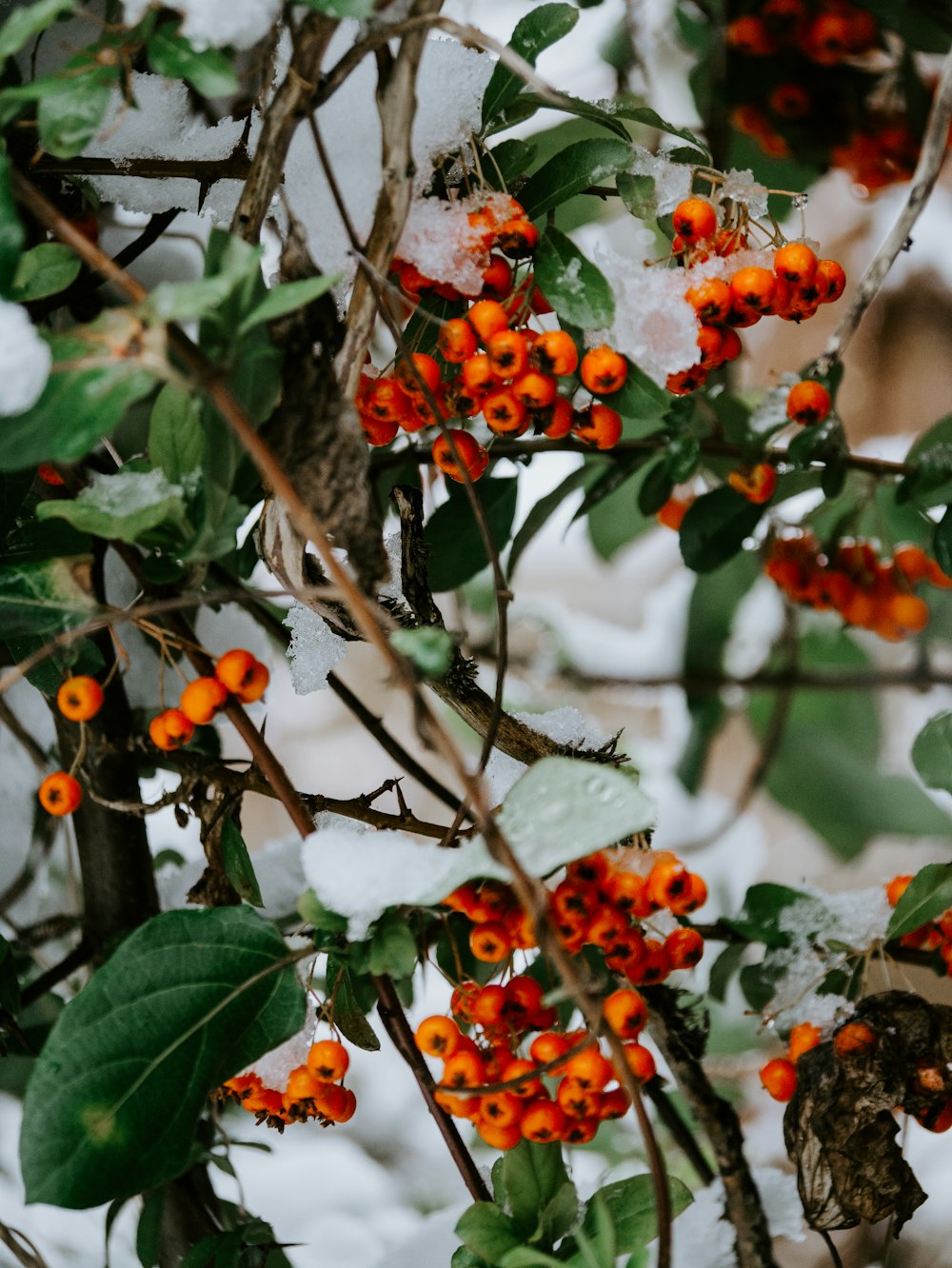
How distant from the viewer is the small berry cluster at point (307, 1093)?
0.50 m

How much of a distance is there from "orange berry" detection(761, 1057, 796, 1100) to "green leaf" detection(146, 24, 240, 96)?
52 cm

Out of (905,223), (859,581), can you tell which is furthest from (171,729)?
(859,581)

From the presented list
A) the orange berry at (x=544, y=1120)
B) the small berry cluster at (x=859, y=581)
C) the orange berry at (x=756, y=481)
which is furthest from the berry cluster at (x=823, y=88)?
the orange berry at (x=544, y=1120)

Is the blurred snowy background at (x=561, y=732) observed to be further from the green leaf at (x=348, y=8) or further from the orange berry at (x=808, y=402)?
the orange berry at (x=808, y=402)

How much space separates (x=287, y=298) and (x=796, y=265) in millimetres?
284

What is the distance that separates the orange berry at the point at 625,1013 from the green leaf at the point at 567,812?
0.45 feet

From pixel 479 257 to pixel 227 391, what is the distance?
18 centimetres

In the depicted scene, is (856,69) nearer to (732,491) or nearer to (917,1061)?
(732,491)

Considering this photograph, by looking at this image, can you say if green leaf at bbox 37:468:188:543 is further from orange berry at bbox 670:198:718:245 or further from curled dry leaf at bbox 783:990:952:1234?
curled dry leaf at bbox 783:990:952:1234

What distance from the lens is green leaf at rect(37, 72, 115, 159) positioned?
1.22 ft

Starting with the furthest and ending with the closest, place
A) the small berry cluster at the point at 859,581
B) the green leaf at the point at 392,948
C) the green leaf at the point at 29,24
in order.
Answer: the small berry cluster at the point at 859,581 < the green leaf at the point at 392,948 < the green leaf at the point at 29,24

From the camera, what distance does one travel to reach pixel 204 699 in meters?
0.49

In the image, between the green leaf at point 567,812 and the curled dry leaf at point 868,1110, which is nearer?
the green leaf at point 567,812

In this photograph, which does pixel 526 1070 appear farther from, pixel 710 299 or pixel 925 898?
pixel 710 299
